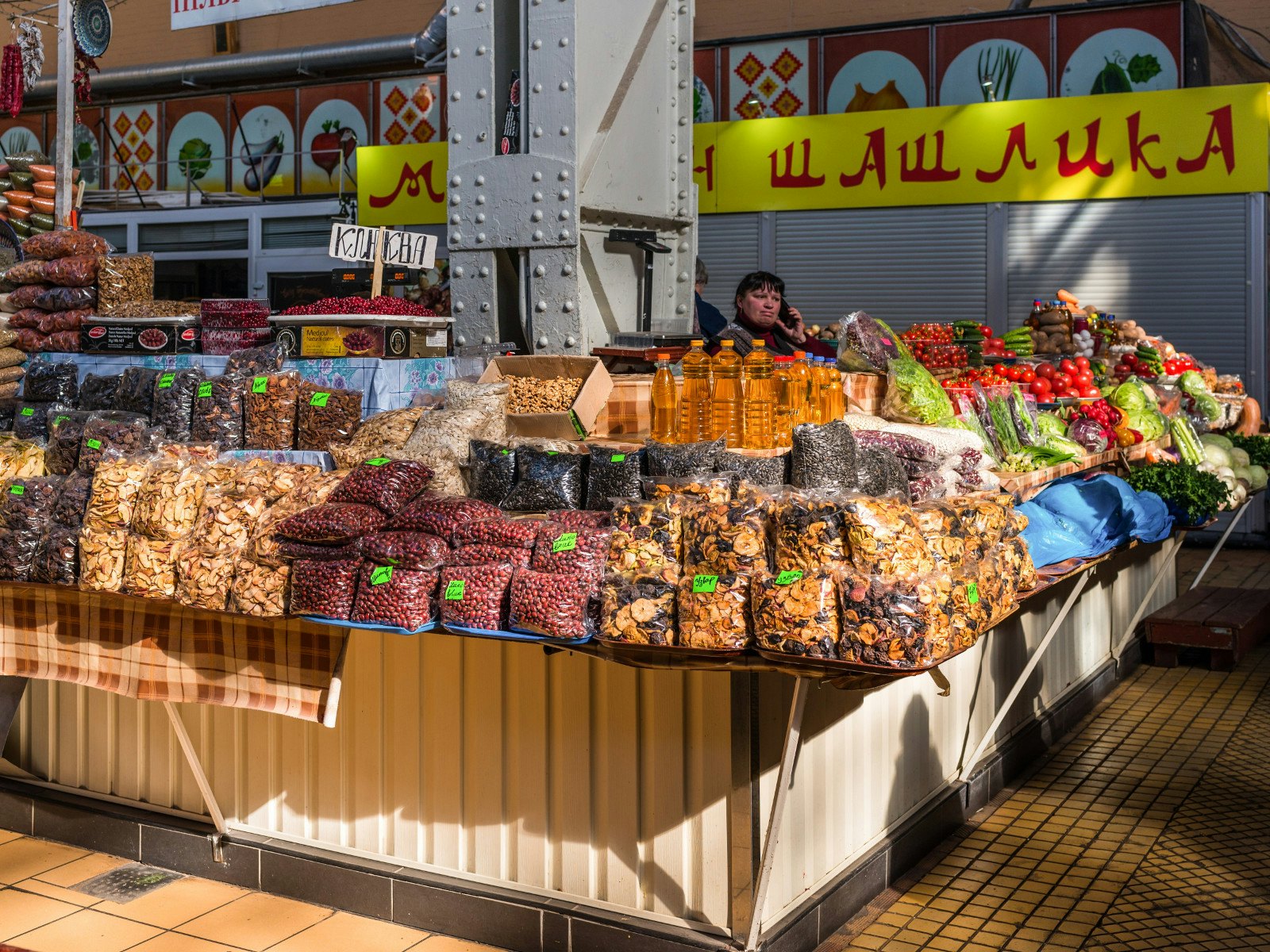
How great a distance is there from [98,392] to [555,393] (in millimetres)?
1753

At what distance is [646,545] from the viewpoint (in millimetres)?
3141

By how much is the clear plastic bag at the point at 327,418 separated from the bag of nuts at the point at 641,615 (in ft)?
5.36

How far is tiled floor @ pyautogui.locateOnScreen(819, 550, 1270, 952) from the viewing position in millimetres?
3816

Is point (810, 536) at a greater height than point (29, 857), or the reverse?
point (810, 536)

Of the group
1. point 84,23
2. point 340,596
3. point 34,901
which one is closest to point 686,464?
point 340,596

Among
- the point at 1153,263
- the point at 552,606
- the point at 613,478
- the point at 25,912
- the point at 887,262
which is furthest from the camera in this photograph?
the point at 887,262

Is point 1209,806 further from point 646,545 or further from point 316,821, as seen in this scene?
point 316,821

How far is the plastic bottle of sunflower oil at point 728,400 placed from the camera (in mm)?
3943

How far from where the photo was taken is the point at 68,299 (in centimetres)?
523

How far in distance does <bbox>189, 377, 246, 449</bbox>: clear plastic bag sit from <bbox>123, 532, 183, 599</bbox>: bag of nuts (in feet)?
2.51

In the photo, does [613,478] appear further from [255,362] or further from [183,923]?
[183,923]

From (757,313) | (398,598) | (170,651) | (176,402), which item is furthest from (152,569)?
(757,313)

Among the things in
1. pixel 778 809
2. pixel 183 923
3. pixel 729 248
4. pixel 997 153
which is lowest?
pixel 183 923

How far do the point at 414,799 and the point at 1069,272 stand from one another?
343 inches
